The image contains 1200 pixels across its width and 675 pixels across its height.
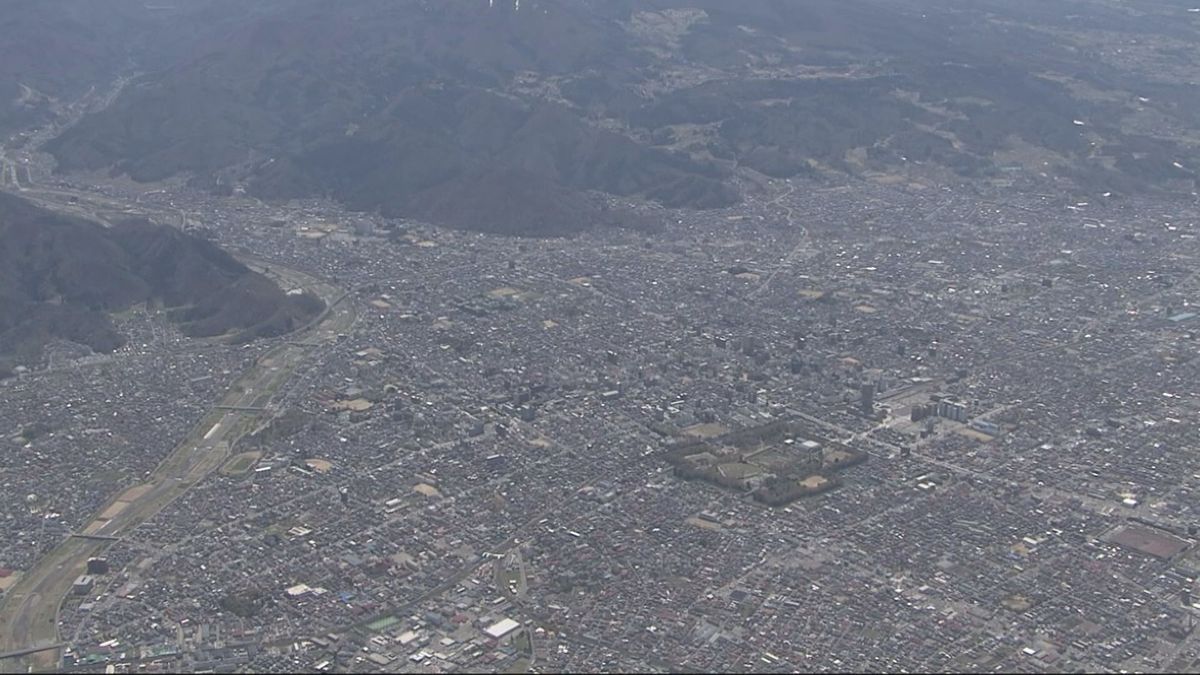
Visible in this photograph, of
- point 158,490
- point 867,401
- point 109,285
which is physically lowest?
point 109,285

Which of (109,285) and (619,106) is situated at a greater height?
(109,285)

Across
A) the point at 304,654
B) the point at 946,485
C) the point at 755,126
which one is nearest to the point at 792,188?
the point at 755,126

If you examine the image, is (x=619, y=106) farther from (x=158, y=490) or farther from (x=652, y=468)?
(x=158, y=490)

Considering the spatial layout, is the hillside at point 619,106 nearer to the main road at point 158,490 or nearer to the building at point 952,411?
the main road at point 158,490

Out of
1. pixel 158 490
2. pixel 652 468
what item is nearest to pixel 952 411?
pixel 652 468

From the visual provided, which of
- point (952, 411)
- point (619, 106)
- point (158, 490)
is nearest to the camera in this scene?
point (158, 490)

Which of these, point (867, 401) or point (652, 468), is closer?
point (652, 468)
